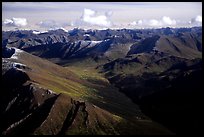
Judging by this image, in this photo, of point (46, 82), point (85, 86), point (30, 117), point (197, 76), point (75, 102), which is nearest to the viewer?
point (30, 117)

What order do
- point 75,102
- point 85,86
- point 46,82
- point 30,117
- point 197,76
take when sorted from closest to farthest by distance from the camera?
1. point 30,117
2. point 75,102
3. point 46,82
4. point 197,76
5. point 85,86

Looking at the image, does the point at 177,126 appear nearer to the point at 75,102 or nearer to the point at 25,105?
the point at 75,102

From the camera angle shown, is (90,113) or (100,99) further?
(100,99)

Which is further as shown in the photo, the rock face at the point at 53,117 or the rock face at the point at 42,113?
the rock face at the point at 53,117

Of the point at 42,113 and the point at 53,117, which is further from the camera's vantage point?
the point at 42,113

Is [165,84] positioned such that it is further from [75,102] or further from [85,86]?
[75,102]

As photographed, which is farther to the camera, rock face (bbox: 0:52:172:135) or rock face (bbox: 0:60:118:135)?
rock face (bbox: 0:52:172:135)

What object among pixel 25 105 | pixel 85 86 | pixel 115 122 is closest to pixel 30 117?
pixel 25 105

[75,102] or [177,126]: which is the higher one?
[75,102]

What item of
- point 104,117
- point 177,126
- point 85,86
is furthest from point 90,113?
point 85,86
